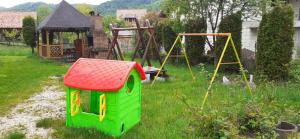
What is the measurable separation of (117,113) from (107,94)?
330 mm

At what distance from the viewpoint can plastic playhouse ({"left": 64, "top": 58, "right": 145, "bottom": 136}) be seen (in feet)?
16.3

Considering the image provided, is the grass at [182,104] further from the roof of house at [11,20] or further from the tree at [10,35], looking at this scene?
the roof of house at [11,20]

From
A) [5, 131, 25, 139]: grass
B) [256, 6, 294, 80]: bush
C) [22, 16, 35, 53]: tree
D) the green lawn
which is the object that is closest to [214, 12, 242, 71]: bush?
[256, 6, 294, 80]: bush

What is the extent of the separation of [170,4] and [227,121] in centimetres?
978

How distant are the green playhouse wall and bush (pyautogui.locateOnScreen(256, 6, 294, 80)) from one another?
529cm

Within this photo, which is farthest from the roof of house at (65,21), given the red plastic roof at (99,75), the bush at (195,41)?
the red plastic roof at (99,75)

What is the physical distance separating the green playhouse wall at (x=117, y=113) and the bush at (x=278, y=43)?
17.3 feet

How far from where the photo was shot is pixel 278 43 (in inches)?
379

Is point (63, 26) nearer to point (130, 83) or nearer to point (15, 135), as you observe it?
point (130, 83)

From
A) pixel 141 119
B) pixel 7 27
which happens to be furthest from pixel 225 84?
pixel 7 27

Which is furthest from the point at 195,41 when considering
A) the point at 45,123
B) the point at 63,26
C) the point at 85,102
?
the point at 45,123

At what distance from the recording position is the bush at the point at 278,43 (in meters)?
9.63

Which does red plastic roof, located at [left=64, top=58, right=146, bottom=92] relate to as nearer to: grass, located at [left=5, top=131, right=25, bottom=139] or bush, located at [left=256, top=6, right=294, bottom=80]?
grass, located at [left=5, top=131, right=25, bottom=139]

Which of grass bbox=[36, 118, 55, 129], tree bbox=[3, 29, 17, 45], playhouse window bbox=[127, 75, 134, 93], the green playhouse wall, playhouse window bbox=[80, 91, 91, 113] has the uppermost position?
tree bbox=[3, 29, 17, 45]
